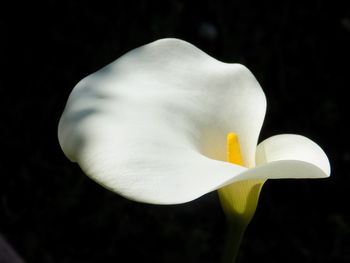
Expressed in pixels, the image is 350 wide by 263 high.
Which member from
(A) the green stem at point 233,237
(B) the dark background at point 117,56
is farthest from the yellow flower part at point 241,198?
(B) the dark background at point 117,56

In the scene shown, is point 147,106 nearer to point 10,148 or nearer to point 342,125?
point 10,148

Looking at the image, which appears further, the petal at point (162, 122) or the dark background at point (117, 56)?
the dark background at point (117, 56)

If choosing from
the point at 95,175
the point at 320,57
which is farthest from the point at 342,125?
the point at 95,175

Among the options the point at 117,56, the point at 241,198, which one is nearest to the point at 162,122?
the point at 241,198

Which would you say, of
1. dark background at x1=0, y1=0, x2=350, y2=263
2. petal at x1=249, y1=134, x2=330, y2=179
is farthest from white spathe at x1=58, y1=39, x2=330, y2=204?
dark background at x1=0, y1=0, x2=350, y2=263

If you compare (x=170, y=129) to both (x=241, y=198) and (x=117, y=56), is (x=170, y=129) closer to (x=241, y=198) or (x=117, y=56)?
(x=241, y=198)

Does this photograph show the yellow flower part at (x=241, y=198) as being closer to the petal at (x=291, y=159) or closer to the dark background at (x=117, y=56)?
the petal at (x=291, y=159)

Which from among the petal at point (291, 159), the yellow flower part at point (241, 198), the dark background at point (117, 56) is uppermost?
the petal at point (291, 159)
